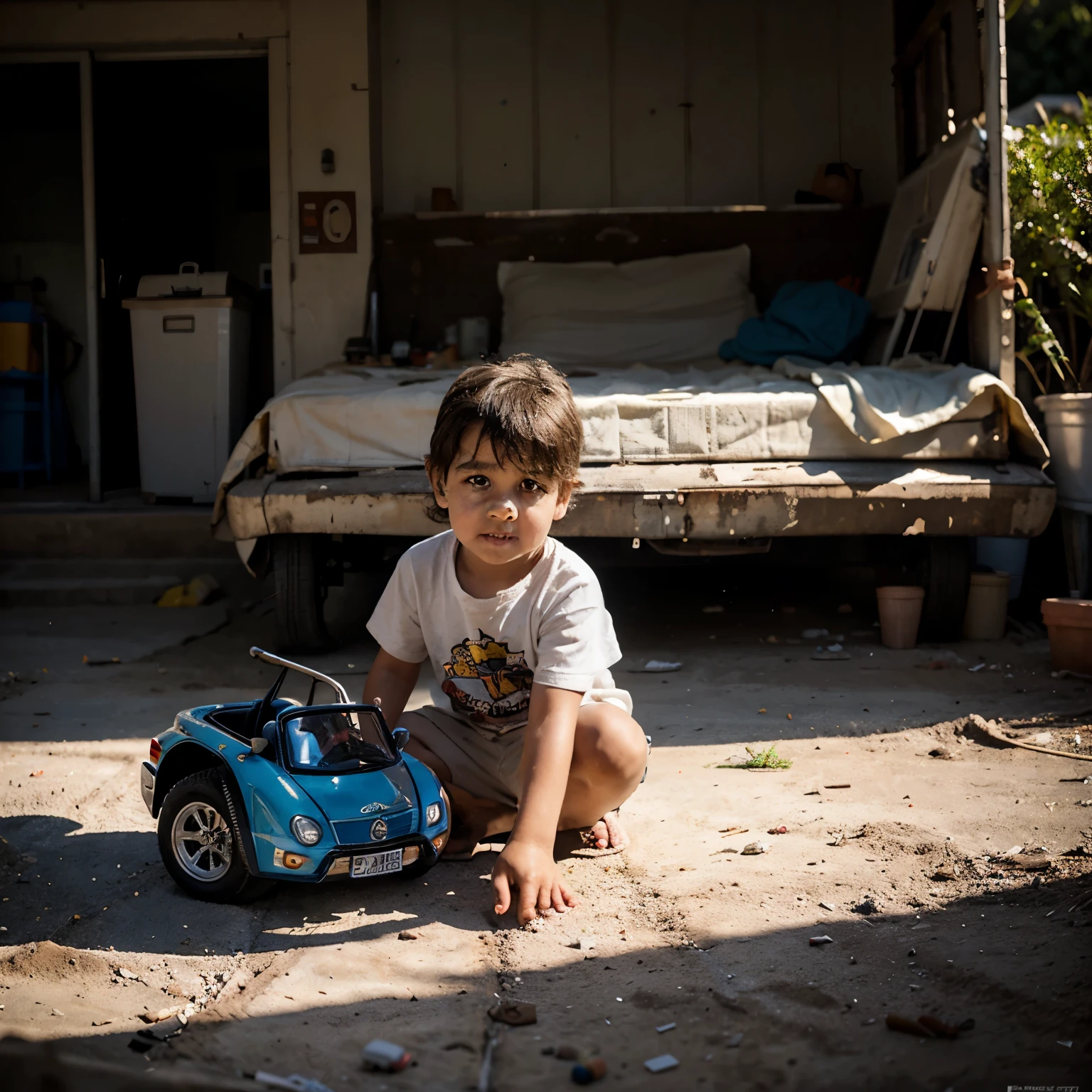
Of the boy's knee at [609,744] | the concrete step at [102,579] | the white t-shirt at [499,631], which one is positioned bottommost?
the concrete step at [102,579]

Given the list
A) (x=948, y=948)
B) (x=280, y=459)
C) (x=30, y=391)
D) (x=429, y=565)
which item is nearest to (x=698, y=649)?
(x=280, y=459)

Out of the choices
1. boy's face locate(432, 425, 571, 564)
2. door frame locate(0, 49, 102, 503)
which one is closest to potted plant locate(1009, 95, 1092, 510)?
boy's face locate(432, 425, 571, 564)

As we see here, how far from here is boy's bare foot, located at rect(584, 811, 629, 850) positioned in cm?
230

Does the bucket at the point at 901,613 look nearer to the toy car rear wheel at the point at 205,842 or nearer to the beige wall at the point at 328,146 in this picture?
the toy car rear wheel at the point at 205,842

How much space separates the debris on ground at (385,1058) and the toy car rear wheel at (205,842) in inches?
23.5

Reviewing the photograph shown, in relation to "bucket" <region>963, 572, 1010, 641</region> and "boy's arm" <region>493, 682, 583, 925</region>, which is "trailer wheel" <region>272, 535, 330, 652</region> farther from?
"bucket" <region>963, 572, 1010, 641</region>

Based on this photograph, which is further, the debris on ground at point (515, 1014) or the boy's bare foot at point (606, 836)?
the boy's bare foot at point (606, 836)

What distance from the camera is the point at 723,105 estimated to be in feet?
21.0

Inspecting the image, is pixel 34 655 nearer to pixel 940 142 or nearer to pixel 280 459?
pixel 280 459

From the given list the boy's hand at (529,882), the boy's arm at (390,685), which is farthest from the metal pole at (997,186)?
the boy's hand at (529,882)

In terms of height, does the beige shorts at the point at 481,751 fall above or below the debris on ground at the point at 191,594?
above

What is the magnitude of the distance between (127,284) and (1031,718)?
6394 millimetres

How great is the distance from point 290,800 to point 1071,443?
140 inches

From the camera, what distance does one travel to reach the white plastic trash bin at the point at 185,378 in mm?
6258
